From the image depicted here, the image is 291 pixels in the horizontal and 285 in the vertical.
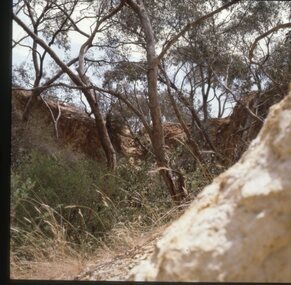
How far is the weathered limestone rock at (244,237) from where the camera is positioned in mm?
1333

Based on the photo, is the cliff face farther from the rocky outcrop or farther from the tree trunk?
the tree trunk

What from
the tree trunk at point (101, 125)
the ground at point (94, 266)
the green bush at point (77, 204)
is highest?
the tree trunk at point (101, 125)

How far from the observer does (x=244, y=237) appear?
1.34 metres

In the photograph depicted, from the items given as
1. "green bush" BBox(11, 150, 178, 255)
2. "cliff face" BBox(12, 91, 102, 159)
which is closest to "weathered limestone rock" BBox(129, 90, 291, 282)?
"green bush" BBox(11, 150, 178, 255)

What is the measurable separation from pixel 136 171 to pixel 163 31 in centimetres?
309

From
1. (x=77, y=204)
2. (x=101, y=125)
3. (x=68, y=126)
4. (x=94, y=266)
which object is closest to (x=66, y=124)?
(x=68, y=126)

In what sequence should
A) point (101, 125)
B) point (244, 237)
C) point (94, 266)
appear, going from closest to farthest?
1. point (244, 237)
2. point (94, 266)
3. point (101, 125)

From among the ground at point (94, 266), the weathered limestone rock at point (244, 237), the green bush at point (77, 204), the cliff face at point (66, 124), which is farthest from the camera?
the cliff face at point (66, 124)

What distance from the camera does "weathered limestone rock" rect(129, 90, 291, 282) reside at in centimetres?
133

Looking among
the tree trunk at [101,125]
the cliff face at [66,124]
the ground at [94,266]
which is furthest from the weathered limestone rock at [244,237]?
the cliff face at [66,124]

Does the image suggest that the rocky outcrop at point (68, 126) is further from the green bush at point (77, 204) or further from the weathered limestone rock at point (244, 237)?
the weathered limestone rock at point (244, 237)

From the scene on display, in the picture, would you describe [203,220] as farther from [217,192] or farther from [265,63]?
[265,63]

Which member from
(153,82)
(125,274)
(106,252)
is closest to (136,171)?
(153,82)

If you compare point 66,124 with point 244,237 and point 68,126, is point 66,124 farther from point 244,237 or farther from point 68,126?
point 244,237
